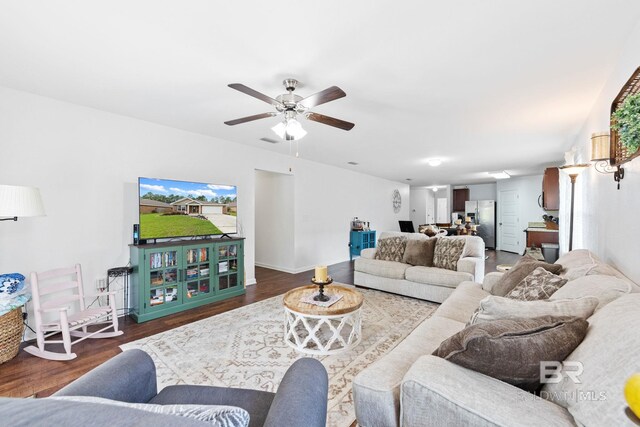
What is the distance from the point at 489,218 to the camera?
933 centimetres

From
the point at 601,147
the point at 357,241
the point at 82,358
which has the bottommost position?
Answer: the point at 82,358

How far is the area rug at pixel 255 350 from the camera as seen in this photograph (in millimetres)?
2020

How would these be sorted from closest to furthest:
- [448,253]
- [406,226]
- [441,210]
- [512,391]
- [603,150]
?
[512,391] < [603,150] < [448,253] < [406,226] < [441,210]

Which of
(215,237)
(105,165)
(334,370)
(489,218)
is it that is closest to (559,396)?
(334,370)

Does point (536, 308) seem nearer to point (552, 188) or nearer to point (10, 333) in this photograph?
point (10, 333)

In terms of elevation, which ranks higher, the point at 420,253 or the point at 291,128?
the point at 291,128

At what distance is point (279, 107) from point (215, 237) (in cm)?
239

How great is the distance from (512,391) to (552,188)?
216 inches

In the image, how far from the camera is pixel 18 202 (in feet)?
7.25

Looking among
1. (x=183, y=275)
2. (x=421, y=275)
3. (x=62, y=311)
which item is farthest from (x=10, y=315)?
(x=421, y=275)

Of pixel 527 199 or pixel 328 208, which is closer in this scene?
pixel 328 208

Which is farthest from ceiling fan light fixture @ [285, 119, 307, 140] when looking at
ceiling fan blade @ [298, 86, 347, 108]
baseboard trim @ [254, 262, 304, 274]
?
baseboard trim @ [254, 262, 304, 274]

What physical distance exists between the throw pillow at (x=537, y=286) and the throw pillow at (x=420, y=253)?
1811 mm

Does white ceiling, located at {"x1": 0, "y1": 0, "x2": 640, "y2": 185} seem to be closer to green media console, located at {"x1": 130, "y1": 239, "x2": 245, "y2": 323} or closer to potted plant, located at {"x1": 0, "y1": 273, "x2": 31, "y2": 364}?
green media console, located at {"x1": 130, "y1": 239, "x2": 245, "y2": 323}
